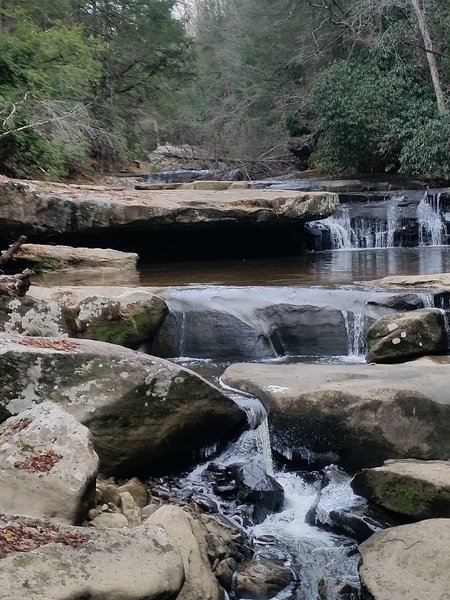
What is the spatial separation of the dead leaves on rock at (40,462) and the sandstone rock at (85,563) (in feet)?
1.39

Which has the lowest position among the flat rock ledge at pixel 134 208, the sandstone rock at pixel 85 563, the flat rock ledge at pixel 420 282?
the sandstone rock at pixel 85 563

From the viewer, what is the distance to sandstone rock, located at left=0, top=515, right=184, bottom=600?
2.51 metres

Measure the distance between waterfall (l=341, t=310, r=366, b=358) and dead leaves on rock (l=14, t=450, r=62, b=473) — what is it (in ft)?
12.9

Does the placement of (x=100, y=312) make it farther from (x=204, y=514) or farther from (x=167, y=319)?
(x=204, y=514)

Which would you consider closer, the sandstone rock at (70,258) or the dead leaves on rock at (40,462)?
the dead leaves on rock at (40,462)

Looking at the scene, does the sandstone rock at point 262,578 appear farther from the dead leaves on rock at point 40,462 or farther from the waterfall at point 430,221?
the waterfall at point 430,221

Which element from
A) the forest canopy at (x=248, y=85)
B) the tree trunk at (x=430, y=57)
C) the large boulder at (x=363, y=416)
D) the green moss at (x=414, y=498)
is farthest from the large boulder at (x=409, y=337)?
the tree trunk at (x=430, y=57)

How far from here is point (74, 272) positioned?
8.32 metres

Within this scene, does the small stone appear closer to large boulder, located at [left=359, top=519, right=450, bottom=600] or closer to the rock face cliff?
Answer: large boulder, located at [left=359, top=519, right=450, bottom=600]

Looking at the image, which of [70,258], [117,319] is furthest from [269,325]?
[70,258]

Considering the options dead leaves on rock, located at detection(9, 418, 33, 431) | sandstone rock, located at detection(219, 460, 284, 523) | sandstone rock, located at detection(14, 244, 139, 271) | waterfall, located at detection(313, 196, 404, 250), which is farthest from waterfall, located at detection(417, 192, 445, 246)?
dead leaves on rock, located at detection(9, 418, 33, 431)

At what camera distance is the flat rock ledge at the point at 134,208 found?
8.84 meters

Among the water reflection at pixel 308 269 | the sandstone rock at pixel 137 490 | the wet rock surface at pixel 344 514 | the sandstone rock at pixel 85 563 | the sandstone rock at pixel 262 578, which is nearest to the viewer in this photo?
the sandstone rock at pixel 85 563

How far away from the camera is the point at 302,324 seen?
6.96 metres
